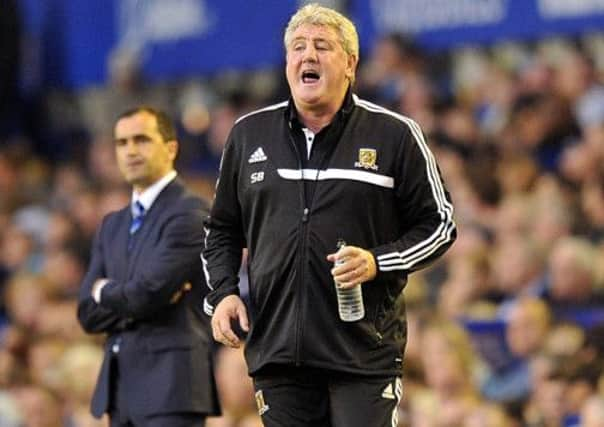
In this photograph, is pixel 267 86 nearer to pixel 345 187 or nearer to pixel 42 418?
pixel 42 418

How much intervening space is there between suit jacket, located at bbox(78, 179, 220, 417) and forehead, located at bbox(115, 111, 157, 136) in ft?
0.85

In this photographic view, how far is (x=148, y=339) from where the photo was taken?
589cm

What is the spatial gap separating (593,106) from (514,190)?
68cm

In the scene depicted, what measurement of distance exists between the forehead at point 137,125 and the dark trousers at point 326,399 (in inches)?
65.7

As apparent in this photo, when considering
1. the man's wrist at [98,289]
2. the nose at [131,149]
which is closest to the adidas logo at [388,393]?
the man's wrist at [98,289]

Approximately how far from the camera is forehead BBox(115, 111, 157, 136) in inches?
241

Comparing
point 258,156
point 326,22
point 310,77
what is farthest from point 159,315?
point 326,22

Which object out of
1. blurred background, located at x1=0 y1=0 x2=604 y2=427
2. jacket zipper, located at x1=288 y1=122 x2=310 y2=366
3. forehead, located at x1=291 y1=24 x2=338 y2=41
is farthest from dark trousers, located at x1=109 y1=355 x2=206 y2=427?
blurred background, located at x1=0 y1=0 x2=604 y2=427

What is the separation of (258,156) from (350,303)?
1.89 ft

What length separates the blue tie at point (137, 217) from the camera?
6.05 m

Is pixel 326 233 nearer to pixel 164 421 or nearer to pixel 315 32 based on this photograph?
pixel 315 32

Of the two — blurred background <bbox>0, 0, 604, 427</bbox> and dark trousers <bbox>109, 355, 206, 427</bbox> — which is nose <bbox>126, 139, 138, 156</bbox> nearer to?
dark trousers <bbox>109, 355, 206, 427</bbox>

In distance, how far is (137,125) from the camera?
6141 mm

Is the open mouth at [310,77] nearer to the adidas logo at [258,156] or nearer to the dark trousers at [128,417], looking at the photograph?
the adidas logo at [258,156]
